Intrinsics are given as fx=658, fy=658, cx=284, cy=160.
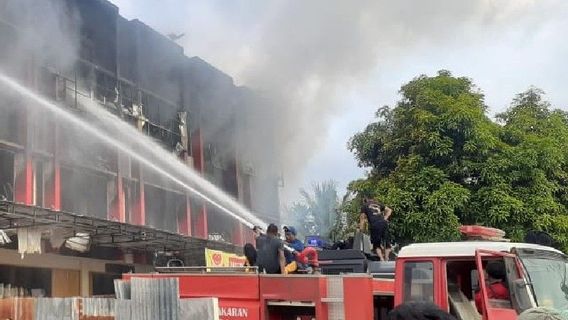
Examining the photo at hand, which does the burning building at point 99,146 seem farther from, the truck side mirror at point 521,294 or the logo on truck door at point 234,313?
the truck side mirror at point 521,294

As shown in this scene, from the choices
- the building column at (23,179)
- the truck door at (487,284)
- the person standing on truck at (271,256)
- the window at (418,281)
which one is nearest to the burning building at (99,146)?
the building column at (23,179)

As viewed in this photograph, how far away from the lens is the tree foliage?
11.1m

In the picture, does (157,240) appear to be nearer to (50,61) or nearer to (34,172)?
(34,172)

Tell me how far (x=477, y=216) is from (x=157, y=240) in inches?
217

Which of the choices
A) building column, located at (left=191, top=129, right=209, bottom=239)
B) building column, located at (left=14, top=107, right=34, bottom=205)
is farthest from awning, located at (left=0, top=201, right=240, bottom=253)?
building column, located at (left=191, top=129, right=209, bottom=239)

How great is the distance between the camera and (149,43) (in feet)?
45.4

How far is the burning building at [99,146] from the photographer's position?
1012cm

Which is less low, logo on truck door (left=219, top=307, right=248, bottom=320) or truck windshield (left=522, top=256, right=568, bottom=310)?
truck windshield (left=522, top=256, right=568, bottom=310)

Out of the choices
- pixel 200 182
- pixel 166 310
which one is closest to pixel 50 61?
pixel 200 182

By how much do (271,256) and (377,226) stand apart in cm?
204

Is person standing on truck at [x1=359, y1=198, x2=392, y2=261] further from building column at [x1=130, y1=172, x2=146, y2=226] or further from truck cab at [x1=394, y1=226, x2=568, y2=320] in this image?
building column at [x1=130, y1=172, x2=146, y2=226]

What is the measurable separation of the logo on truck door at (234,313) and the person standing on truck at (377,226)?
259 cm

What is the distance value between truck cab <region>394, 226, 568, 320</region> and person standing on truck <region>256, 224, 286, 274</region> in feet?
3.92

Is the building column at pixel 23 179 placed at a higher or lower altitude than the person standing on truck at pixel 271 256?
higher
